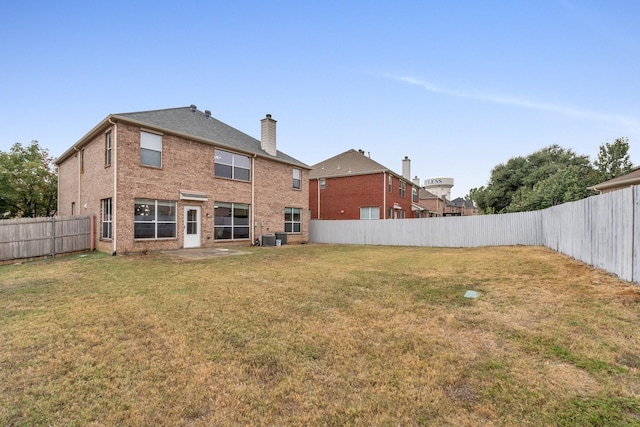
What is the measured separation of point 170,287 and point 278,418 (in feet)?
16.5

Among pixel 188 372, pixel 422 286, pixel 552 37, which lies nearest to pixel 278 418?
pixel 188 372

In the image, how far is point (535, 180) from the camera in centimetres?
3253

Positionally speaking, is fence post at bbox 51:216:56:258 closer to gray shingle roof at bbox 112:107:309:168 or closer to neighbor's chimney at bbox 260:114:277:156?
gray shingle roof at bbox 112:107:309:168

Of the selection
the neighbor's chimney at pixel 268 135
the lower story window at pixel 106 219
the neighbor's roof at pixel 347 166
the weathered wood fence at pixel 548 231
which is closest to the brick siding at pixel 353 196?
the neighbor's roof at pixel 347 166

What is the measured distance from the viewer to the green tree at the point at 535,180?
82.9 ft

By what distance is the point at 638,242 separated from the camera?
5.40 m

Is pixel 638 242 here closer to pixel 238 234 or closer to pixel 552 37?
pixel 552 37

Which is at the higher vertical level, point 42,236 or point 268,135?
point 268,135

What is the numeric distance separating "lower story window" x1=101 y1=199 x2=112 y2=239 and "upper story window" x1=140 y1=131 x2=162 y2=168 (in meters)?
2.40

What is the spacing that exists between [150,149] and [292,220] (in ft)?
32.8

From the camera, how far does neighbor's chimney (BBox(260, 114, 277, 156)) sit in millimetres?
18594

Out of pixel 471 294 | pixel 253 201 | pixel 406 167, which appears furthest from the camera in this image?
pixel 406 167

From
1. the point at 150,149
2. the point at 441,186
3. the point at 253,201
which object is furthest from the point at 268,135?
the point at 441,186

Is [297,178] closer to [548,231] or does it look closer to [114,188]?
[114,188]
